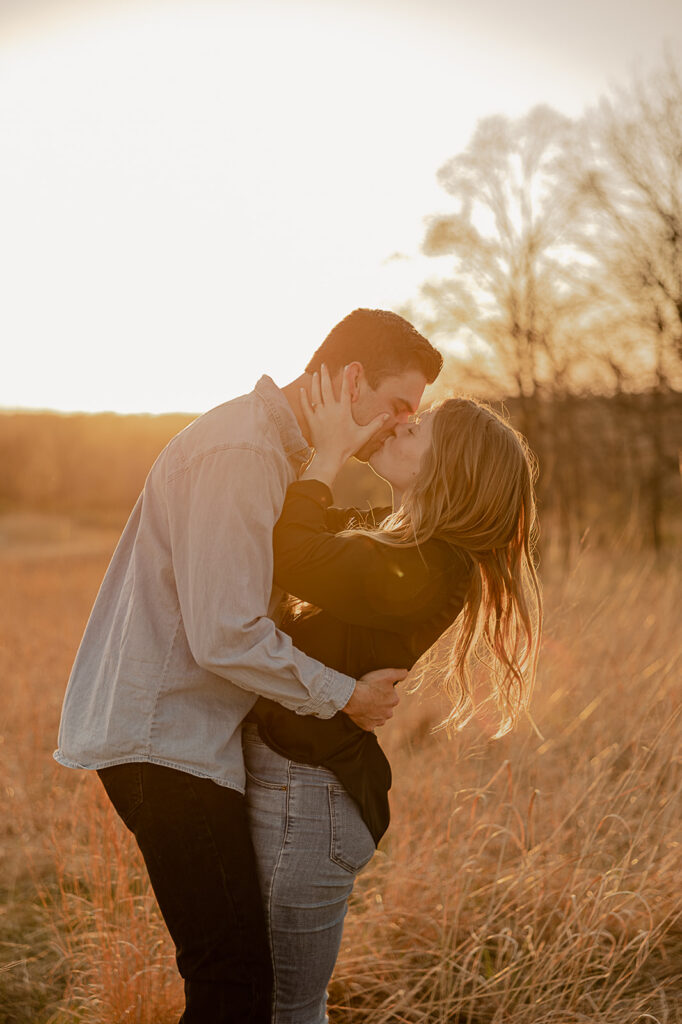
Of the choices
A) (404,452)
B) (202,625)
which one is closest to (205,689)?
(202,625)

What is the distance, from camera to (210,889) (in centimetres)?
158

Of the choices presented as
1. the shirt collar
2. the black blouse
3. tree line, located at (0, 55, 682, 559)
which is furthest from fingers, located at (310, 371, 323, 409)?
tree line, located at (0, 55, 682, 559)

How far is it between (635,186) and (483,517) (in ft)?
46.9

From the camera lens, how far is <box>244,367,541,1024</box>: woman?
63.4 inches

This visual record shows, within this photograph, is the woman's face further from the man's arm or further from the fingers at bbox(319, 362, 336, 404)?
the man's arm

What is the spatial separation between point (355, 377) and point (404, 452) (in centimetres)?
24

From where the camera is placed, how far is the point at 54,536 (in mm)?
39469

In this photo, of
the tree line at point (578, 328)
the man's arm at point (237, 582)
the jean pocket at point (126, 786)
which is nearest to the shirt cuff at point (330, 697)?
the man's arm at point (237, 582)

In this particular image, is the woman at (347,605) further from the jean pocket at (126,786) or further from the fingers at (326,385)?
the jean pocket at (126,786)

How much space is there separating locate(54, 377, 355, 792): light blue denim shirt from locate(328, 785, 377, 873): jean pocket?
193 millimetres

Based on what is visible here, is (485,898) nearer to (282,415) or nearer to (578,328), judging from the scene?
(282,415)

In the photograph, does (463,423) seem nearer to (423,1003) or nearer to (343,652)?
(343,652)

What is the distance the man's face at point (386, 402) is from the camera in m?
1.96

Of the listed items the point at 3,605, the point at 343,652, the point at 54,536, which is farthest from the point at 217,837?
the point at 54,536
